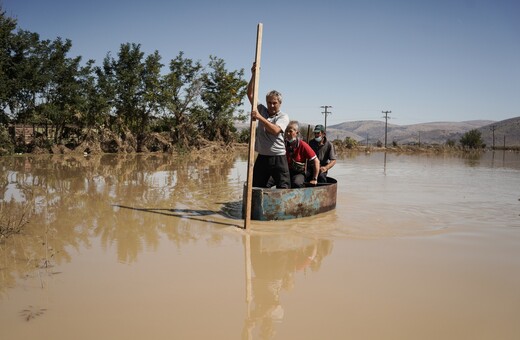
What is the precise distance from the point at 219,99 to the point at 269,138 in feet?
82.6

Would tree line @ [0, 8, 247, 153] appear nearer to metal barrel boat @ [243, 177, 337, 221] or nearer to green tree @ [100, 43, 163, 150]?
green tree @ [100, 43, 163, 150]

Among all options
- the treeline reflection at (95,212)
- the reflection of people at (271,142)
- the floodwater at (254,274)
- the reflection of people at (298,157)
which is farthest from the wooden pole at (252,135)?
the reflection of people at (298,157)

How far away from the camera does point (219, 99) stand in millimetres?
30594

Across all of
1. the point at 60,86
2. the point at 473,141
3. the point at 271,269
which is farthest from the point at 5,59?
the point at 473,141

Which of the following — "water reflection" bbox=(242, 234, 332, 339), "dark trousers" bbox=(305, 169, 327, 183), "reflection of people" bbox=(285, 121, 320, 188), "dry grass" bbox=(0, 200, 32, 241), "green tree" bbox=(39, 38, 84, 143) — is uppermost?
"green tree" bbox=(39, 38, 84, 143)

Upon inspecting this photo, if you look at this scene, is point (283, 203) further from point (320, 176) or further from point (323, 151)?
point (323, 151)

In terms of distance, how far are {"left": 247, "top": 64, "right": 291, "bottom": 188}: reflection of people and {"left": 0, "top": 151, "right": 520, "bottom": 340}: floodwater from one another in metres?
0.82

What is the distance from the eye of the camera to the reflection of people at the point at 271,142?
5877 mm

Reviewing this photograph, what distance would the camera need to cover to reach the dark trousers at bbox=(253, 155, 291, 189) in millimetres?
6301

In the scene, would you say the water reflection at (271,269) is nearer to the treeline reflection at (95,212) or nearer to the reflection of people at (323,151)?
the treeline reflection at (95,212)

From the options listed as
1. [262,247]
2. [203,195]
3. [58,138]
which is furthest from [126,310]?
[58,138]

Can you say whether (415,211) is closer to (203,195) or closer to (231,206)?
(231,206)

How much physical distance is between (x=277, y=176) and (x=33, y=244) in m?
3.55

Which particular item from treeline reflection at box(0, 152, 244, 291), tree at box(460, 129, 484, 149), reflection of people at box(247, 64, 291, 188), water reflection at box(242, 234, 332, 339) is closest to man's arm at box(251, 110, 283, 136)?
reflection of people at box(247, 64, 291, 188)
